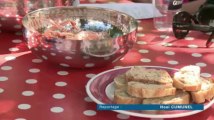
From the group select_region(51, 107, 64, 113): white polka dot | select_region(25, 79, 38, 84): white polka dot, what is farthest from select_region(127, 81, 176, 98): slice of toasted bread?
select_region(25, 79, 38, 84): white polka dot

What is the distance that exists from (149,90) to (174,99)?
0.05 metres

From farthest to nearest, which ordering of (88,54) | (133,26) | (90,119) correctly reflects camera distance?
(133,26) → (88,54) → (90,119)

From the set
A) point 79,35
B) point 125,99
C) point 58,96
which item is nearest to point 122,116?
point 125,99

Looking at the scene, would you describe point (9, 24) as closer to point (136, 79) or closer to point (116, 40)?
point (116, 40)

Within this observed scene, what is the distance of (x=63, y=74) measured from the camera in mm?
978

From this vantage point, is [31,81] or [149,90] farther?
[31,81]

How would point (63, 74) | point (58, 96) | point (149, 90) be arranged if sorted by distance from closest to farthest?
point (149, 90) < point (58, 96) < point (63, 74)

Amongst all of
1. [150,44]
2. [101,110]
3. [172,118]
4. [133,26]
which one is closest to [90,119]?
[101,110]

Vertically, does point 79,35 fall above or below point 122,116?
above

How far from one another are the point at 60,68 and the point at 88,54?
0.10m

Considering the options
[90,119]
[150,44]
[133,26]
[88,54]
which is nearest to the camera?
[90,119]

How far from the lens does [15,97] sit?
0.86 metres

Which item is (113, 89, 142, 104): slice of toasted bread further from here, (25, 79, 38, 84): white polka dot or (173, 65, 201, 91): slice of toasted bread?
(25, 79, 38, 84): white polka dot

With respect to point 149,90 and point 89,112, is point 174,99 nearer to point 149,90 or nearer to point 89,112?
point 149,90
